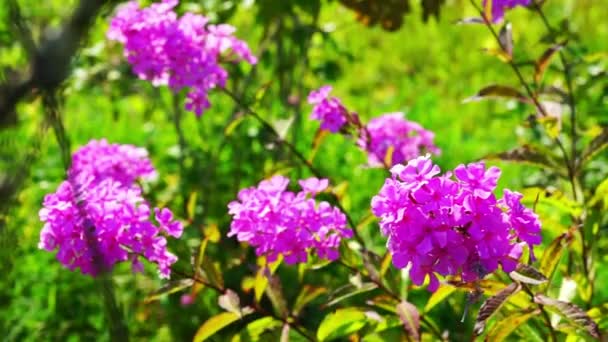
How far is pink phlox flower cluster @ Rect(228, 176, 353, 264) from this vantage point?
58.8 inches

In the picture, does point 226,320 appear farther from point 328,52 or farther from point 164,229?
point 328,52

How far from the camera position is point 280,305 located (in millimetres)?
1682

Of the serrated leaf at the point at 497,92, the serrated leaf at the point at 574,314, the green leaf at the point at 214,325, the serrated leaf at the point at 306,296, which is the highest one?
the serrated leaf at the point at 497,92

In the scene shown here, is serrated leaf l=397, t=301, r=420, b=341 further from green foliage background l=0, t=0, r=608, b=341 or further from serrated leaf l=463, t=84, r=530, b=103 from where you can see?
serrated leaf l=463, t=84, r=530, b=103

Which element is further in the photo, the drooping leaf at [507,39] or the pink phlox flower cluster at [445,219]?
the drooping leaf at [507,39]

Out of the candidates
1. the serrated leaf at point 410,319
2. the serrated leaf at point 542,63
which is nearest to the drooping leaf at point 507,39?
the serrated leaf at point 542,63

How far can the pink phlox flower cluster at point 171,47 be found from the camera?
1809 mm

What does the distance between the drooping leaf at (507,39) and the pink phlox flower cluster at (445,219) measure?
740 mm

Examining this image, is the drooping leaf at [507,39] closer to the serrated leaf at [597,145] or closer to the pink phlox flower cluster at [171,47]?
the serrated leaf at [597,145]

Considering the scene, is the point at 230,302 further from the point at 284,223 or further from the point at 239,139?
the point at 239,139

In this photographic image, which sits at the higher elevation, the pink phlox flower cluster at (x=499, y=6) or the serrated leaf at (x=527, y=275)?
the pink phlox flower cluster at (x=499, y=6)

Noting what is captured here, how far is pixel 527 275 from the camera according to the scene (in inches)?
49.3

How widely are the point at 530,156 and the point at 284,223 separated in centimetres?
63

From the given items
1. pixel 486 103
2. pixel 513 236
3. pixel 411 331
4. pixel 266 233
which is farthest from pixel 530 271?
pixel 486 103
